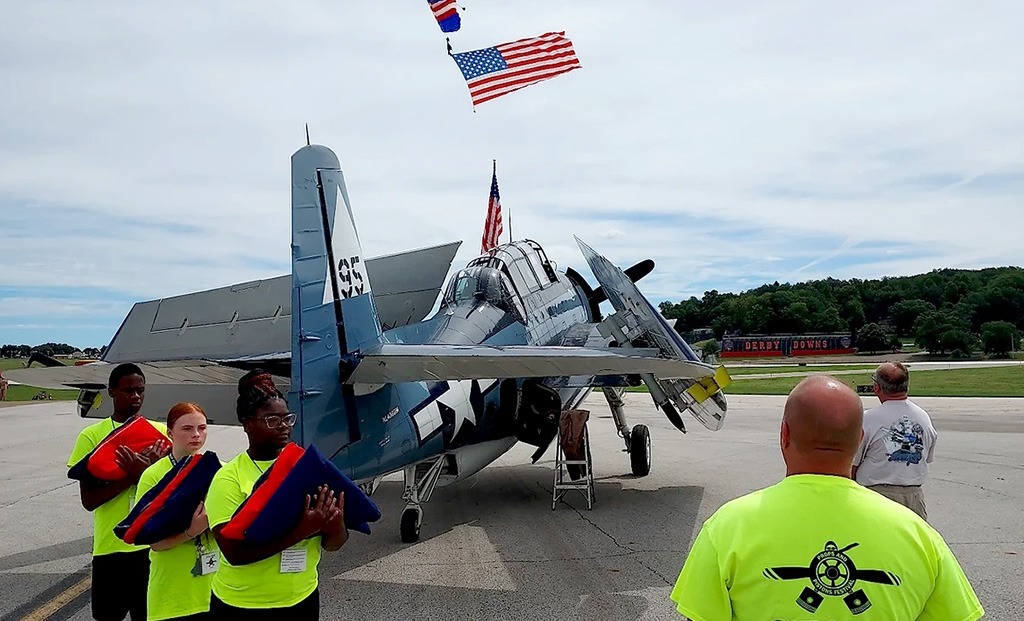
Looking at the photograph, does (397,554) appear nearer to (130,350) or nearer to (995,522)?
(995,522)

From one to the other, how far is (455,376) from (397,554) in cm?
226

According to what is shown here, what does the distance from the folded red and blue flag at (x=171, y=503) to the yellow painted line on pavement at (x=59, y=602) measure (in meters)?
2.90

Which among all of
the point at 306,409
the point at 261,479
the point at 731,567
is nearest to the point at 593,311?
the point at 306,409

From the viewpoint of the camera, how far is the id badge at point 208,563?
12.3 feet

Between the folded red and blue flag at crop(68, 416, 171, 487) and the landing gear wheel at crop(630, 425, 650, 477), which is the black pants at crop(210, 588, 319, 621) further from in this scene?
the landing gear wheel at crop(630, 425, 650, 477)

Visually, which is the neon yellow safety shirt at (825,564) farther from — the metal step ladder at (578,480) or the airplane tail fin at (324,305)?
the metal step ladder at (578,480)

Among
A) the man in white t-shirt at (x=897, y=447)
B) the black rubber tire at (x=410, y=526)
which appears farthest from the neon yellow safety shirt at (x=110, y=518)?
the man in white t-shirt at (x=897, y=447)

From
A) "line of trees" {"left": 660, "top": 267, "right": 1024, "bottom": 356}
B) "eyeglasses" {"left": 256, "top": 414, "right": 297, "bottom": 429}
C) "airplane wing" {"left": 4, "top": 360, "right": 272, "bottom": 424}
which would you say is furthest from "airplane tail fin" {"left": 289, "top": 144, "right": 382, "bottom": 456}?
"line of trees" {"left": 660, "top": 267, "right": 1024, "bottom": 356}

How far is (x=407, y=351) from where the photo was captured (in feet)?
23.4

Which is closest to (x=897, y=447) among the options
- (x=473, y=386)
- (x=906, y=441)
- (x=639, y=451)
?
(x=906, y=441)

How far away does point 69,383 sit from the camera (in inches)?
274

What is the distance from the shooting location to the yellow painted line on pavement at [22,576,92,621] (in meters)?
5.81

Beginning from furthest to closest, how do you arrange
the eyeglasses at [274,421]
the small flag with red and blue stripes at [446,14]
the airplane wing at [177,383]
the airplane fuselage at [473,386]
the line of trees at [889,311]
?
the line of trees at [889,311]
the small flag with red and blue stripes at [446,14]
the airplane fuselage at [473,386]
the airplane wing at [177,383]
the eyeglasses at [274,421]

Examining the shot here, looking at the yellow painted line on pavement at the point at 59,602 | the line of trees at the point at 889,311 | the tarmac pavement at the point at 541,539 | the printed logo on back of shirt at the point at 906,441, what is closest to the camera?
the printed logo on back of shirt at the point at 906,441
